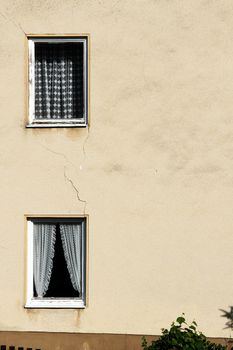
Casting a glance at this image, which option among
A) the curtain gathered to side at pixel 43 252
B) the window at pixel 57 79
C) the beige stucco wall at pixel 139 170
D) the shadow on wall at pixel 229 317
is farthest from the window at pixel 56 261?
the shadow on wall at pixel 229 317

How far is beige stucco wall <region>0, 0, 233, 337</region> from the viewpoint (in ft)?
42.3

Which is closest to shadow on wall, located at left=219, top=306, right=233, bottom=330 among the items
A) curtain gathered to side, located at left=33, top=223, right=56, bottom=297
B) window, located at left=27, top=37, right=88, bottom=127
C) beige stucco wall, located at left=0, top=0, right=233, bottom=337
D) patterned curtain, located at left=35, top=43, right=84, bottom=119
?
beige stucco wall, located at left=0, top=0, right=233, bottom=337

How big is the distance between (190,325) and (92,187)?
2.53 metres

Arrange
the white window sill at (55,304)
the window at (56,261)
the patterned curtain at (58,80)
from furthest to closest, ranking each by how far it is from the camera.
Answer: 1. the patterned curtain at (58,80)
2. the window at (56,261)
3. the white window sill at (55,304)

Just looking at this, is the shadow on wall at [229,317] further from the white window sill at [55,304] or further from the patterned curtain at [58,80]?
the patterned curtain at [58,80]

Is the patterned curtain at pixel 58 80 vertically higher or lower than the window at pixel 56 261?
higher

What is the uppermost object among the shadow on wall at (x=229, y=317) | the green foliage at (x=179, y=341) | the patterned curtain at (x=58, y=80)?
the patterned curtain at (x=58, y=80)

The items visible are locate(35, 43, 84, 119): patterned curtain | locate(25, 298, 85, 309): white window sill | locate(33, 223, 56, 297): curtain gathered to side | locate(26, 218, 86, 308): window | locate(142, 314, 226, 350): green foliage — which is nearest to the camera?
locate(142, 314, 226, 350): green foliage

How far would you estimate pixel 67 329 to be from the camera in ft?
42.4

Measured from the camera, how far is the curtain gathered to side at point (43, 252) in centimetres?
1325

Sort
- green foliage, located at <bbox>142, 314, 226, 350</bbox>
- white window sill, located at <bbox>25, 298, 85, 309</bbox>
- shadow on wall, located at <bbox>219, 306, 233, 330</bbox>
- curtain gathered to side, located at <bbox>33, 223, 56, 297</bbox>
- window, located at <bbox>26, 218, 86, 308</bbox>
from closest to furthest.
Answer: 1. green foliage, located at <bbox>142, 314, 226, 350</bbox>
2. shadow on wall, located at <bbox>219, 306, 233, 330</bbox>
3. white window sill, located at <bbox>25, 298, 85, 309</bbox>
4. window, located at <bbox>26, 218, 86, 308</bbox>
5. curtain gathered to side, located at <bbox>33, 223, 56, 297</bbox>

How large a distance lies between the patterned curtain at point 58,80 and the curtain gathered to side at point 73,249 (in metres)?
1.75

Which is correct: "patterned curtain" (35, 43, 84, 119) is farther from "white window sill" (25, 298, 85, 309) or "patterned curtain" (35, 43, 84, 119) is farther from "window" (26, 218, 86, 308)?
"white window sill" (25, 298, 85, 309)

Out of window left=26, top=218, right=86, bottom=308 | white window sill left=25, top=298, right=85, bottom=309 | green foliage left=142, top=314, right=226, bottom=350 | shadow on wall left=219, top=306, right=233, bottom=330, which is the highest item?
window left=26, top=218, right=86, bottom=308
